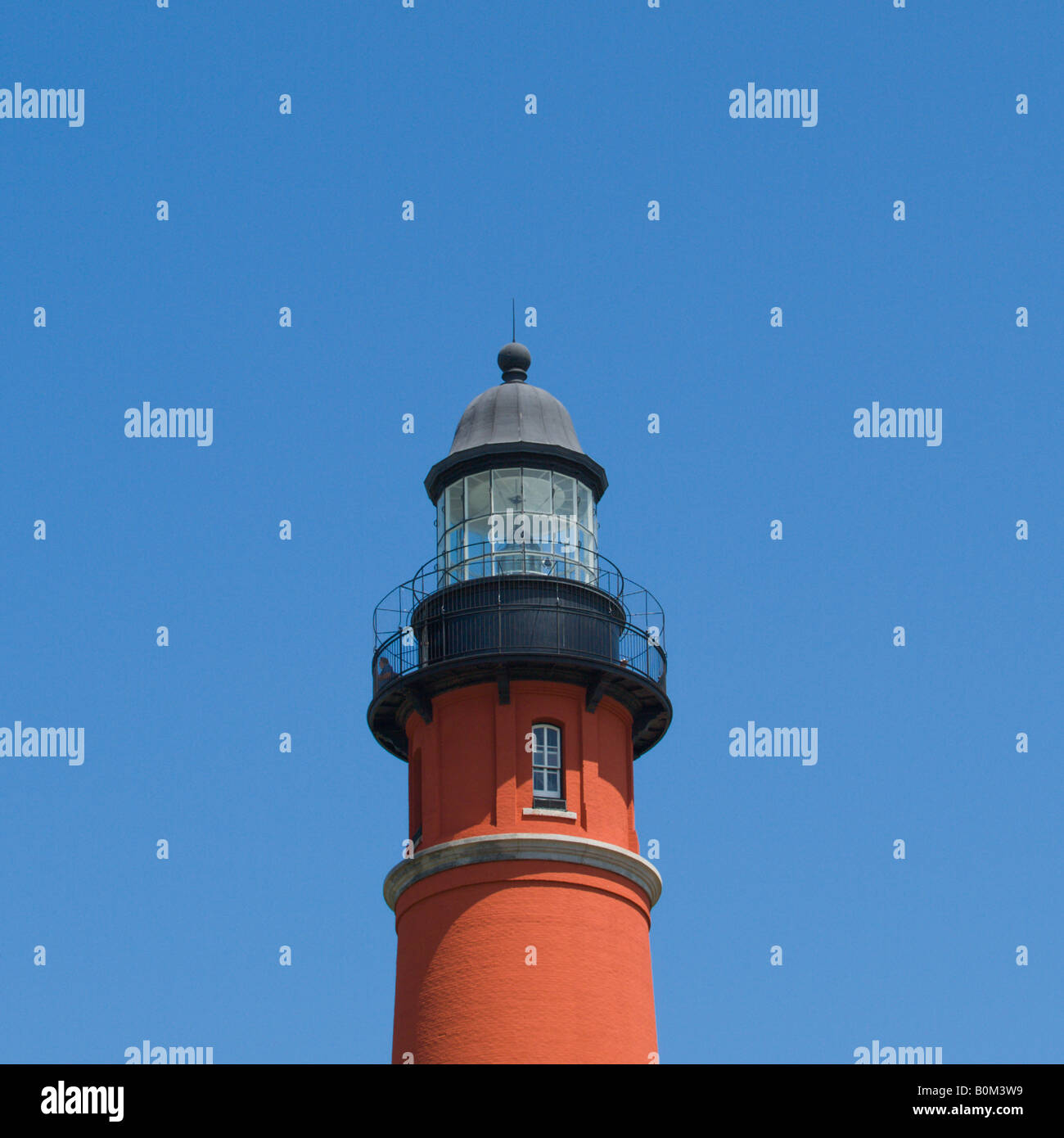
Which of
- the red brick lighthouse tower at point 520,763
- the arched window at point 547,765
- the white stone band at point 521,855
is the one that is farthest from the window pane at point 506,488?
the white stone band at point 521,855

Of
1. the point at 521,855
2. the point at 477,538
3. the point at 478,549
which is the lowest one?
the point at 521,855

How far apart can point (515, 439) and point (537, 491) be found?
1.19 meters

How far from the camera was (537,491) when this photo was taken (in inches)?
1582

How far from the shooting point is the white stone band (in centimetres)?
3656

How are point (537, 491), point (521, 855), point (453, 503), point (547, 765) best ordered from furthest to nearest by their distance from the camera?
1. point (453, 503)
2. point (537, 491)
3. point (547, 765)
4. point (521, 855)

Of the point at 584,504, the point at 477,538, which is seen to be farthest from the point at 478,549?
the point at 584,504

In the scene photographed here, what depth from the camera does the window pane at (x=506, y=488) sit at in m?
40.1

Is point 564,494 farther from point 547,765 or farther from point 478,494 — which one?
point 547,765

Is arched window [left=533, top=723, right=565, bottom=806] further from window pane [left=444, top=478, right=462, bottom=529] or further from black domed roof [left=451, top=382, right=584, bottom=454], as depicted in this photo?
black domed roof [left=451, top=382, right=584, bottom=454]

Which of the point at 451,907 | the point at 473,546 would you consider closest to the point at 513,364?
the point at 473,546

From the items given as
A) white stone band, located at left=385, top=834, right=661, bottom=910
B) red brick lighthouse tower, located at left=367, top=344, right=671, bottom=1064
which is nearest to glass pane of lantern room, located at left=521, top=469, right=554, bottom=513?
red brick lighthouse tower, located at left=367, top=344, right=671, bottom=1064
